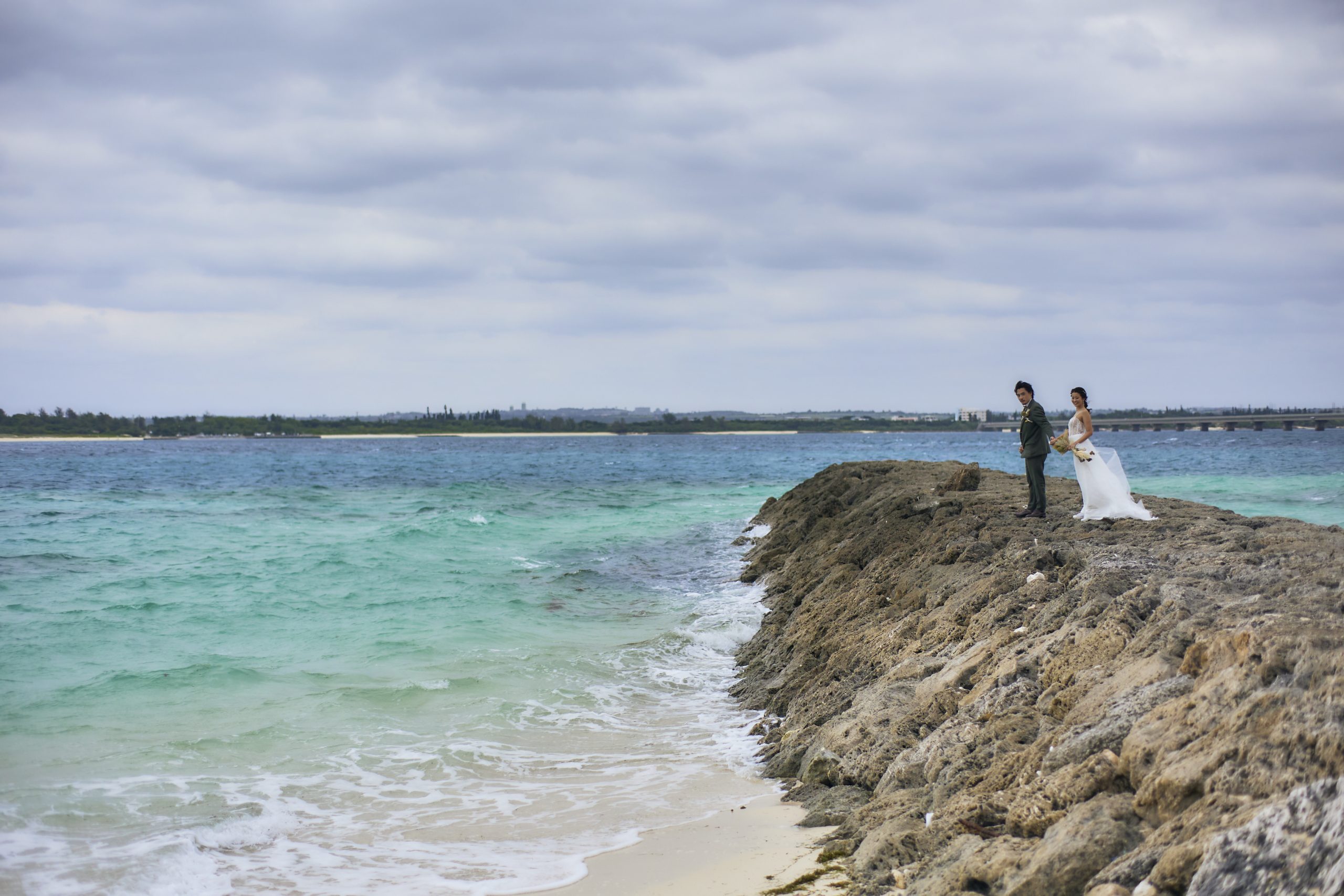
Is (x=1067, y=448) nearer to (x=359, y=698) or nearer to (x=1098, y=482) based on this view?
(x=1098, y=482)

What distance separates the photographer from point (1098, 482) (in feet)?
35.1

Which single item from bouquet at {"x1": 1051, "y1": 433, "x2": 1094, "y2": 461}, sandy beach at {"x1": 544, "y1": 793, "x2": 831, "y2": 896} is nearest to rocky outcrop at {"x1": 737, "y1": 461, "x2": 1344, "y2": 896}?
sandy beach at {"x1": 544, "y1": 793, "x2": 831, "y2": 896}

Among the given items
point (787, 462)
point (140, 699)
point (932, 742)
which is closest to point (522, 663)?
point (140, 699)

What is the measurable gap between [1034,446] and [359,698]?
27.9ft

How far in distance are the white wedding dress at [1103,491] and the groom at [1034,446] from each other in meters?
0.38

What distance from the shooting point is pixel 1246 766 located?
3.73m

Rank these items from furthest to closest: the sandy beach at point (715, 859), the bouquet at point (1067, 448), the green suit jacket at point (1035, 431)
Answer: the green suit jacket at point (1035, 431) → the bouquet at point (1067, 448) → the sandy beach at point (715, 859)

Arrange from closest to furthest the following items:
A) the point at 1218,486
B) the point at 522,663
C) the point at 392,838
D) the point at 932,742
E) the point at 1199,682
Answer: the point at 1199,682
the point at 932,742
the point at 392,838
the point at 522,663
the point at 1218,486

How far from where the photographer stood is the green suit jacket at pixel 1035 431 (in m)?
11.3

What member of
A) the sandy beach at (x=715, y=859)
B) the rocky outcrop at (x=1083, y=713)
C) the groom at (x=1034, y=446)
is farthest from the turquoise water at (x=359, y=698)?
the groom at (x=1034, y=446)

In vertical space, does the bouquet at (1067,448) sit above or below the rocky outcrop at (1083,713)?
above

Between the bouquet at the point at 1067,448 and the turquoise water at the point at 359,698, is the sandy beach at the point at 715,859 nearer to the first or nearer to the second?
the turquoise water at the point at 359,698

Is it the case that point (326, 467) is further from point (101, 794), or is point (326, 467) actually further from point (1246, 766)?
point (1246, 766)

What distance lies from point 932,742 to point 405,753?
485 centimetres
